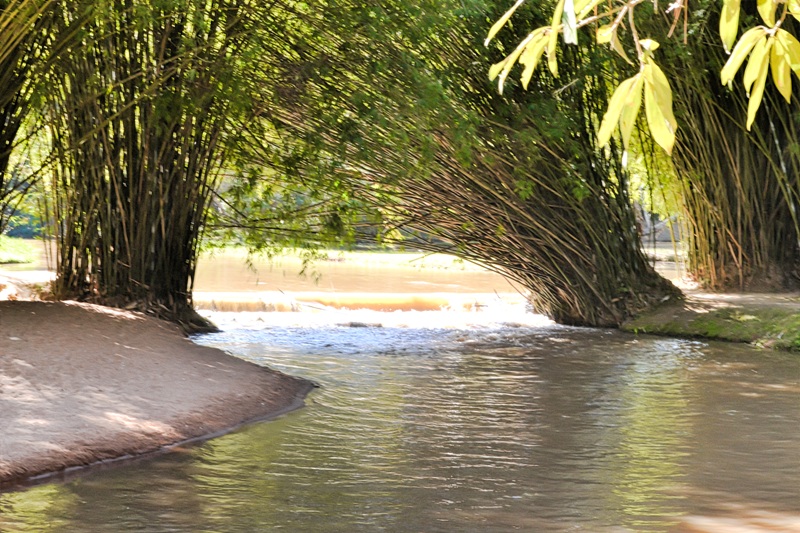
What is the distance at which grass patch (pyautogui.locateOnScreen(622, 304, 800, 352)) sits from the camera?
729 cm

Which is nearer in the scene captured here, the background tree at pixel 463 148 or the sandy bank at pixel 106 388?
the sandy bank at pixel 106 388

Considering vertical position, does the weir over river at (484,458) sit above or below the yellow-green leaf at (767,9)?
below

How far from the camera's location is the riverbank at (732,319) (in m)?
7.35

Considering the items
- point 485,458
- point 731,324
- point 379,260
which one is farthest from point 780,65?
point 379,260

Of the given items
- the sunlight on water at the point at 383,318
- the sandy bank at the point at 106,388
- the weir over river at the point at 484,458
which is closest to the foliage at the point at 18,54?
the sandy bank at the point at 106,388

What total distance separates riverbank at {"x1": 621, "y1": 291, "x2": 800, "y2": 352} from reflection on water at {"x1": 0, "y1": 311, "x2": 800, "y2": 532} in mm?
874

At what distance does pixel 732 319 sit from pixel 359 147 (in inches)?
128

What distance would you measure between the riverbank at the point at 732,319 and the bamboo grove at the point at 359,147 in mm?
304

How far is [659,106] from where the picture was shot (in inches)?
48.8

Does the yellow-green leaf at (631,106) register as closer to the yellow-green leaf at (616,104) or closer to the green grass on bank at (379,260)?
the yellow-green leaf at (616,104)

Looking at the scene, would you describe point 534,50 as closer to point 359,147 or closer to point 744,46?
point 744,46

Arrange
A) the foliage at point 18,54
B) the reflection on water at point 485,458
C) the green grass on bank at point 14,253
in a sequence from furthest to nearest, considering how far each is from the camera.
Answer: the green grass on bank at point 14,253 → the foliage at point 18,54 → the reflection on water at point 485,458

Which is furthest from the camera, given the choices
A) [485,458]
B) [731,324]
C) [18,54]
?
[731,324]

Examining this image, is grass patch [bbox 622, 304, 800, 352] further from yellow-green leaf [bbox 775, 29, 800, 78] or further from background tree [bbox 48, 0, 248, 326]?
yellow-green leaf [bbox 775, 29, 800, 78]
